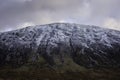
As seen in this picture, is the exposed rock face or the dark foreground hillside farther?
the exposed rock face

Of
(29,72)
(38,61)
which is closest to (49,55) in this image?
(38,61)

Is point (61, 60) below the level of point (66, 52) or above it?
below

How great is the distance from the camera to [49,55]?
178375 mm

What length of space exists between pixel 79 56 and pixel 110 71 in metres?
27.2

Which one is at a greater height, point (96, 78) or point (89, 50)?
point (89, 50)

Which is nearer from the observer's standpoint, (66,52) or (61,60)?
(61,60)

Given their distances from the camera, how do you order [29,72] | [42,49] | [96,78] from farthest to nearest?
[42,49] → [29,72] → [96,78]

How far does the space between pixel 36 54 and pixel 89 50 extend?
36.5 metres

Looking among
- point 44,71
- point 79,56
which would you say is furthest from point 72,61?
point 44,71

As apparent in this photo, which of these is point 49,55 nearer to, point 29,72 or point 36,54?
point 36,54

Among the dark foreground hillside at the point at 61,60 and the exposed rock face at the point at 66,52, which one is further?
the exposed rock face at the point at 66,52

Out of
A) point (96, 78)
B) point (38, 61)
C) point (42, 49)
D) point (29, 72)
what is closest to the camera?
point (96, 78)

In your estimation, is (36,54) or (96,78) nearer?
(96,78)

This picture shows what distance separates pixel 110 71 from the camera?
158250mm
